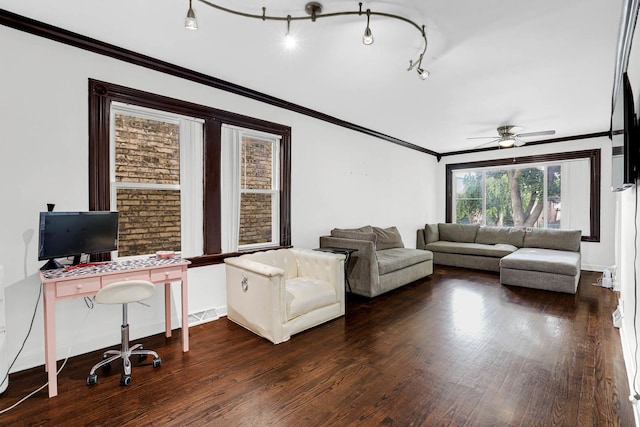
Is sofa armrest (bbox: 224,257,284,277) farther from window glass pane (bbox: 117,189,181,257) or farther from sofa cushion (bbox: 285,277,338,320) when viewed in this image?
window glass pane (bbox: 117,189,181,257)

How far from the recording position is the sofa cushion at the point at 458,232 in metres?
6.77

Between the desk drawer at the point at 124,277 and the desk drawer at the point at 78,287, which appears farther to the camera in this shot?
the desk drawer at the point at 124,277

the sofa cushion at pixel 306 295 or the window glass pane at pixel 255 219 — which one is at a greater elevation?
the window glass pane at pixel 255 219

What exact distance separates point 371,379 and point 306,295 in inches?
42.3

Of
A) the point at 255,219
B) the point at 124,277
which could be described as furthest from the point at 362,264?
the point at 124,277

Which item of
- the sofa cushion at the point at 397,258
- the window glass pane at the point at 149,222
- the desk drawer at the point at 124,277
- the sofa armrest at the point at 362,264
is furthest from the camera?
the sofa cushion at the point at 397,258

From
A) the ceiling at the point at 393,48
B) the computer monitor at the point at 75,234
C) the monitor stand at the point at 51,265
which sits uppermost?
the ceiling at the point at 393,48

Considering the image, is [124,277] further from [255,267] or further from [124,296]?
[255,267]

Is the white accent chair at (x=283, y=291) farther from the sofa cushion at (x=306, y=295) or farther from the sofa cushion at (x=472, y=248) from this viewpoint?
the sofa cushion at (x=472, y=248)

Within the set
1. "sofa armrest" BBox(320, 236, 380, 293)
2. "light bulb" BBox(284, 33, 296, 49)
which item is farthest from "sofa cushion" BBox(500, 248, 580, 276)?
"light bulb" BBox(284, 33, 296, 49)

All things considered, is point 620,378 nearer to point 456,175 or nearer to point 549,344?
point 549,344

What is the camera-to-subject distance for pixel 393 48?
271cm

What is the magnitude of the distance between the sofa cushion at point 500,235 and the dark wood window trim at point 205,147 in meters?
4.57

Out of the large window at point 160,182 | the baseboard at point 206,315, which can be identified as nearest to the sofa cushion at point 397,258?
the baseboard at point 206,315
